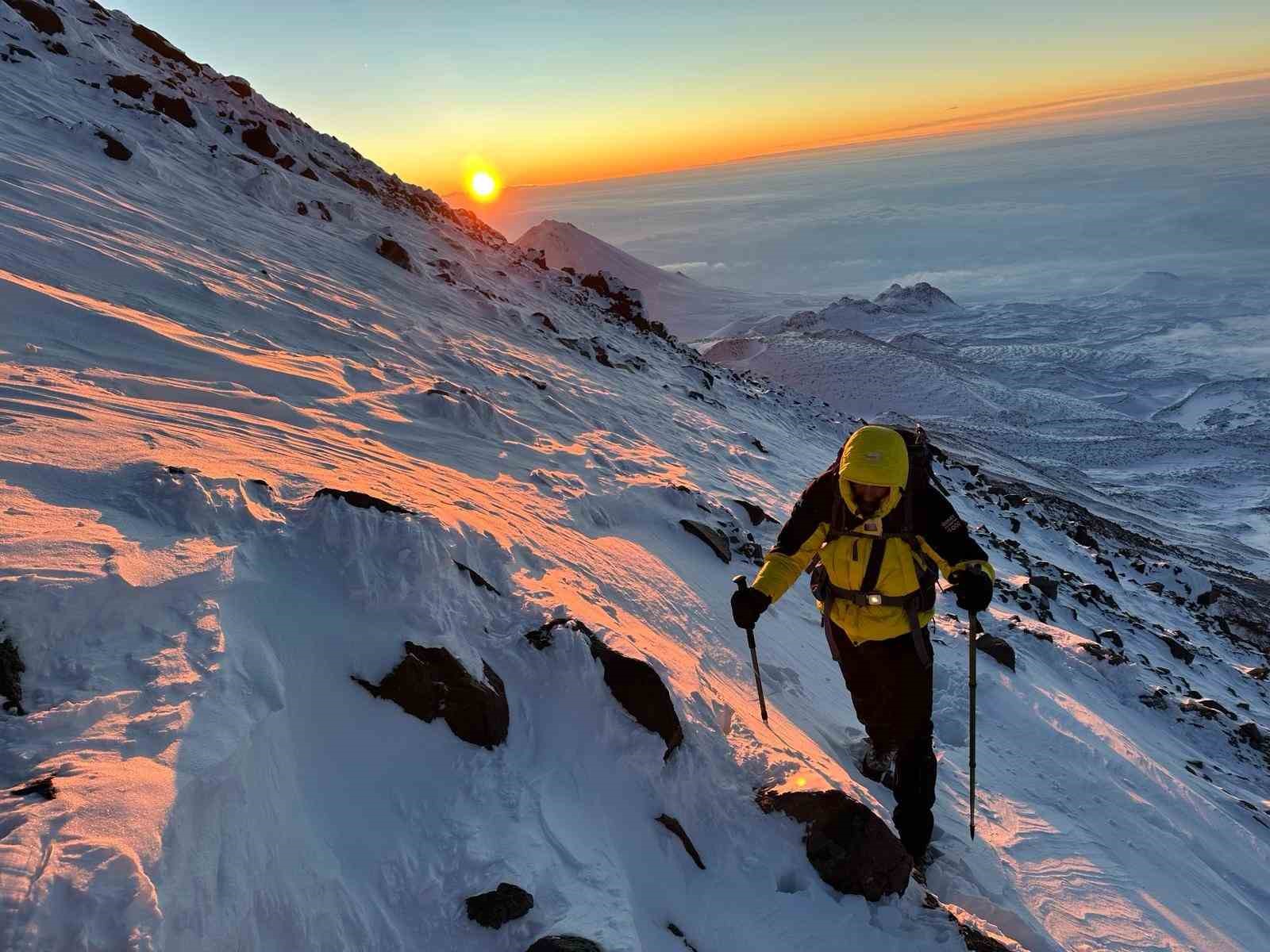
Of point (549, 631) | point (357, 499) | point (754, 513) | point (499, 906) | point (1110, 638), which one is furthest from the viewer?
point (1110, 638)

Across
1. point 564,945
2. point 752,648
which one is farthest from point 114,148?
point 564,945

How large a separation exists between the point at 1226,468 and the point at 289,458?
2172 inches

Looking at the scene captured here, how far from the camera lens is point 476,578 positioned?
5.24m

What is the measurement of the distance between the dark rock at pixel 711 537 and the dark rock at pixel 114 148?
15787 millimetres

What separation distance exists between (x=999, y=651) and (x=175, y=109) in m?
26.3

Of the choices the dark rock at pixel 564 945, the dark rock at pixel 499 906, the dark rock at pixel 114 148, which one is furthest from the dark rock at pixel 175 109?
the dark rock at pixel 564 945

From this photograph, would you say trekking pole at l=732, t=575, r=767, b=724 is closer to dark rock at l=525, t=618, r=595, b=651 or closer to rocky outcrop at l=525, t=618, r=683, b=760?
rocky outcrop at l=525, t=618, r=683, b=760

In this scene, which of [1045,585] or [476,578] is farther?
[1045,585]

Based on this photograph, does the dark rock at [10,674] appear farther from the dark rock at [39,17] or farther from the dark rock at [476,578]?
the dark rock at [39,17]

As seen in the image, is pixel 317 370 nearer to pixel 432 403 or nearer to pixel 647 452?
pixel 432 403

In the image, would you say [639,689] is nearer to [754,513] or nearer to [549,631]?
[549,631]

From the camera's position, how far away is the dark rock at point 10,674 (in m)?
2.99

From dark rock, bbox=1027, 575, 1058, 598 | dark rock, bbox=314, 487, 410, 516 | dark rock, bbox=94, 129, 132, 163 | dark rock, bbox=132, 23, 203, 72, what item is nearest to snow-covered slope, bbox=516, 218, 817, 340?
dark rock, bbox=132, 23, 203, 72

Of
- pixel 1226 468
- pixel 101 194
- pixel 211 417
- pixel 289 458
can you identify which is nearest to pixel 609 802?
pixel 289 458
